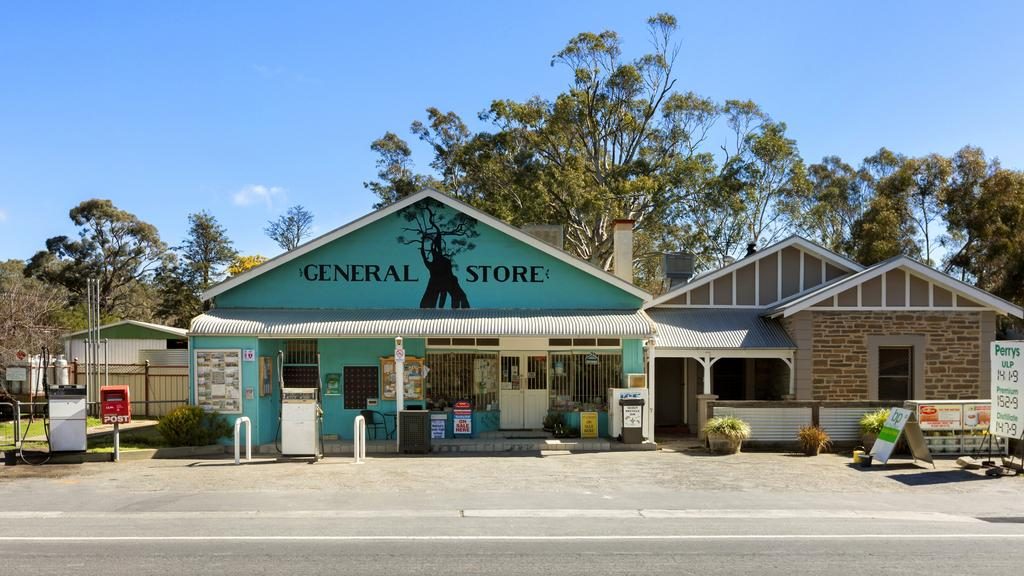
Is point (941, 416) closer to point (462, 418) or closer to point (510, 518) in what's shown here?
point (462, 418)

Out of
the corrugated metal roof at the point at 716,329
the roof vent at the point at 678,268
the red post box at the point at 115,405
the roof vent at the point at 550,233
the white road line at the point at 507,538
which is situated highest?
the roof vent at the point at 550,233

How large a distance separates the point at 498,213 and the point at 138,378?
60.6ft

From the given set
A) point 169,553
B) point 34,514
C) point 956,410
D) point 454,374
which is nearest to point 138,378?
point 454,374

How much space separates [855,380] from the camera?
18.4m

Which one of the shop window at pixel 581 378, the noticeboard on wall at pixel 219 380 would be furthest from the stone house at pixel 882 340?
the noticeboard on wall at pixel 219 380

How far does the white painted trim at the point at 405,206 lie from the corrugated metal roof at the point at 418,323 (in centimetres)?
67

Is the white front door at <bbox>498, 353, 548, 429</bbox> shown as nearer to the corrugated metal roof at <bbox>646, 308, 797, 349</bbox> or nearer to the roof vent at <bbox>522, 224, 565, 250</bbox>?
the corrugated metal roof at <bbox>646, 308, 797, 349</bbox>

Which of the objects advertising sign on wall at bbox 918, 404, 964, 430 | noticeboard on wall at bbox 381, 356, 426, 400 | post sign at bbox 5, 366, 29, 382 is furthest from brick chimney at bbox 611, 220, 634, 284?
post sign at bbox 5, 366, 29, 382

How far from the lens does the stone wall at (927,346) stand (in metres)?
18.4

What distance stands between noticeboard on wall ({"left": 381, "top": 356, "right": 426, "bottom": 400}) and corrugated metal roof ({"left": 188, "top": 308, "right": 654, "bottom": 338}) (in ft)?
3.72

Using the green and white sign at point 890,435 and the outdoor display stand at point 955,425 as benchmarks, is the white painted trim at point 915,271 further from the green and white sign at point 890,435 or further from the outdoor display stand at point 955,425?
the green and white sign at point 890,435

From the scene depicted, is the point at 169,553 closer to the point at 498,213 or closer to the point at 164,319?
the point at 498,213

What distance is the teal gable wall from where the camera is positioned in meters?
18.6

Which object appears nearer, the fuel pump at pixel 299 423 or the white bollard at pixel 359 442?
the white bollard at pixel 359 442
